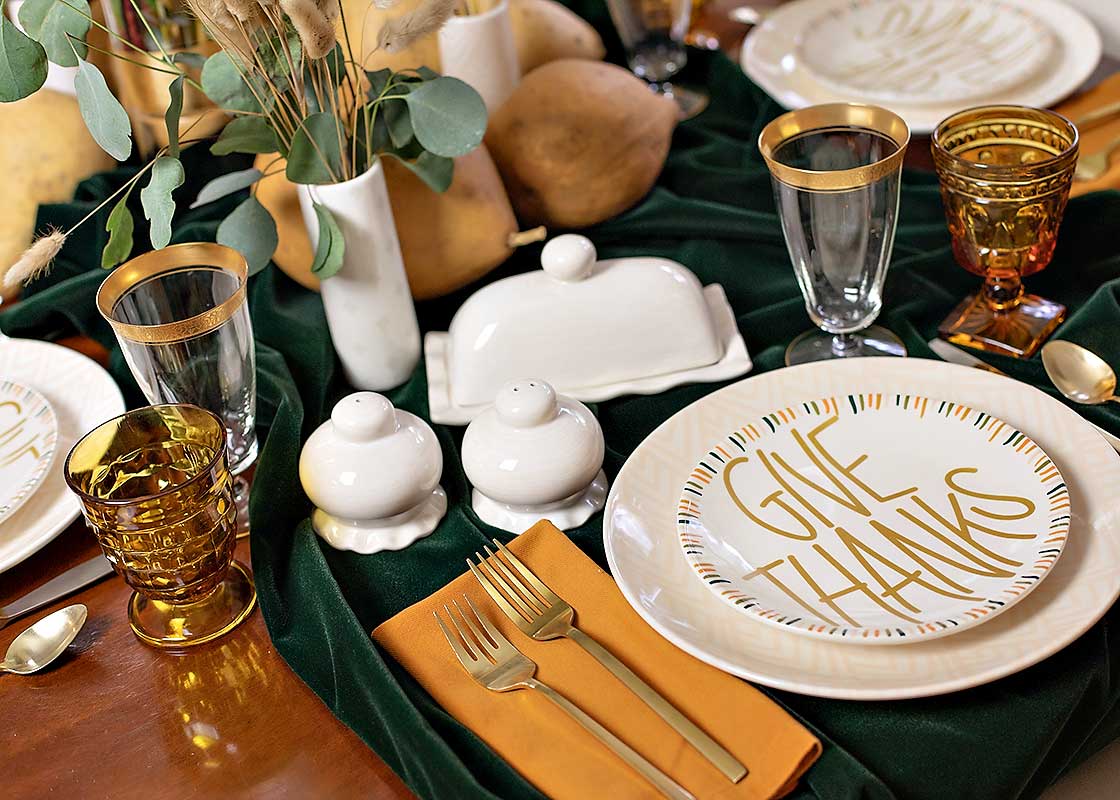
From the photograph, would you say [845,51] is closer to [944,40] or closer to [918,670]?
[944,40]

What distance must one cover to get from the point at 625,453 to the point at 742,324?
18 centimetres

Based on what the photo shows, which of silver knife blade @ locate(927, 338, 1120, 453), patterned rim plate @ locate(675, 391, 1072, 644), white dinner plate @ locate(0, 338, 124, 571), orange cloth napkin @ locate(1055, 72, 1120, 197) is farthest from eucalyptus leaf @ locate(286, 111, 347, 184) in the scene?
orange cloth napkin @ locate(1055, 72, 1120, 197)

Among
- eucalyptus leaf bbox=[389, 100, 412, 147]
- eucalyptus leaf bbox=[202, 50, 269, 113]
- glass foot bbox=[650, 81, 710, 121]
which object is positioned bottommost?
glass foot bbox=[650, 81, 710, 121]

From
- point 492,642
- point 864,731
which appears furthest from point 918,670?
point 492,642

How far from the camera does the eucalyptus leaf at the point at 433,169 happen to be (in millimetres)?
859

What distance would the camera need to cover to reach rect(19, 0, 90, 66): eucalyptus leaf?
0.71 metres

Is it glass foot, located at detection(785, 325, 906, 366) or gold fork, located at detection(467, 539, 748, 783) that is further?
glass foot, located at detection(785, 325, 906, 366)

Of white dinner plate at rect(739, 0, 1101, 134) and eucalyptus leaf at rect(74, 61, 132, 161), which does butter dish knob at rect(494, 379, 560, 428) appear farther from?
white dinner plate at rect(739, 0, 1101, 134)

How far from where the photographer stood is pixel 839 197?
0.76 meters

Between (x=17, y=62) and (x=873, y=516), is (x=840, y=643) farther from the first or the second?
(x=17, y=62)

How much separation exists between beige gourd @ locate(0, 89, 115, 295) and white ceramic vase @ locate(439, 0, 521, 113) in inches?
12.5

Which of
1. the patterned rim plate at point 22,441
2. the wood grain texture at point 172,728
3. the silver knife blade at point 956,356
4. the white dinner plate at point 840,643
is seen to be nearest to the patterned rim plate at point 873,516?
the white dinner plate at point 840,643

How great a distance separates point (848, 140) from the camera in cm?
80

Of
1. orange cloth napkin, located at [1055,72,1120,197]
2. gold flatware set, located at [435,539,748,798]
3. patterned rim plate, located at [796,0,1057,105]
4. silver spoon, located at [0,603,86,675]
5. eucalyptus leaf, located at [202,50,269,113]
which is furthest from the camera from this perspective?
patterned rim plate, located at [796,0,1057,105]
